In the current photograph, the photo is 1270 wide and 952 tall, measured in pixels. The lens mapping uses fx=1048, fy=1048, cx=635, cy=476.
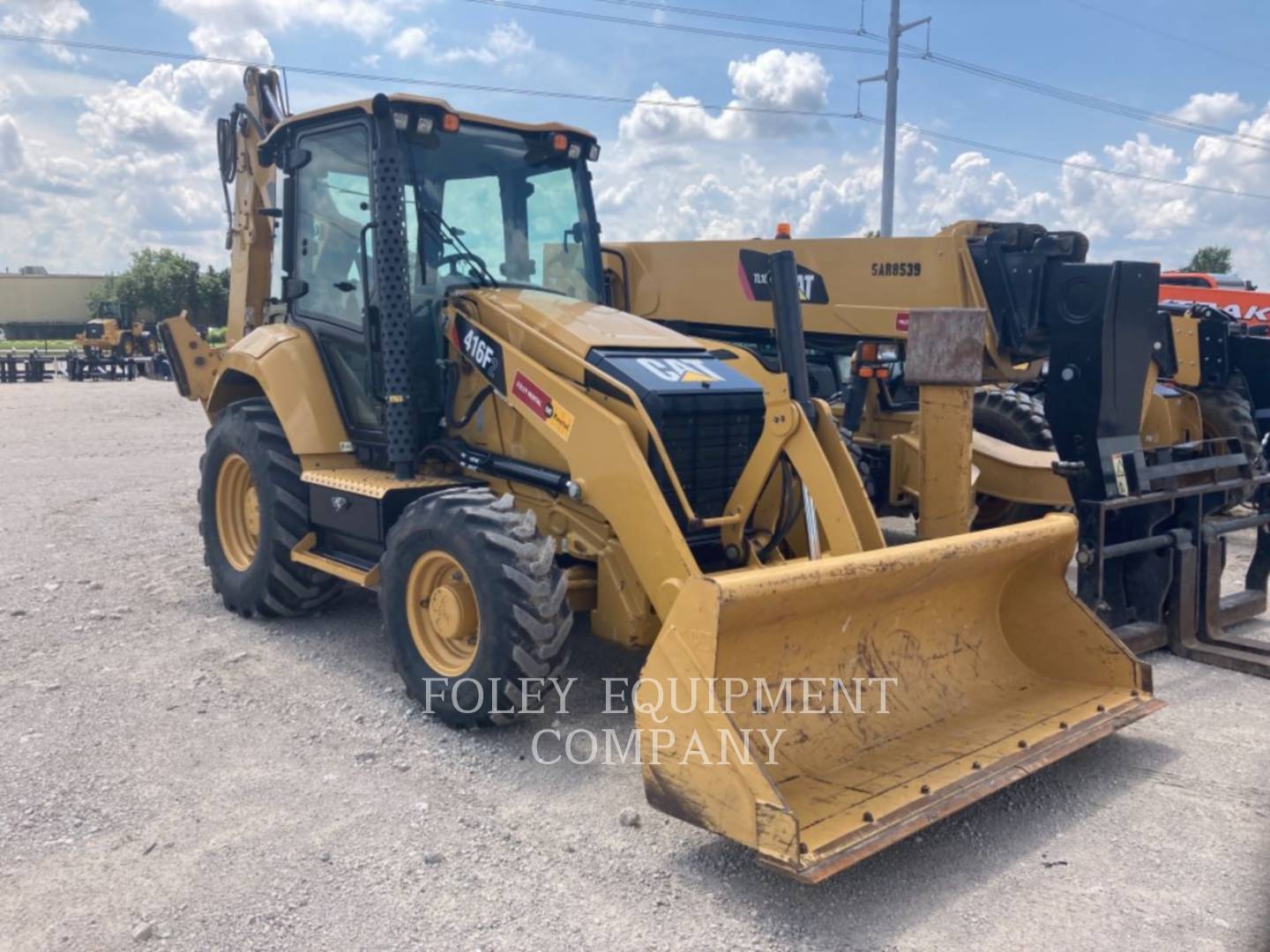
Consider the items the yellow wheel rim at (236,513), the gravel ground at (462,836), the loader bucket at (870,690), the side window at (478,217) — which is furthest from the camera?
the yellow wheel rim at (236,513)

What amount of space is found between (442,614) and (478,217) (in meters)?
2.28

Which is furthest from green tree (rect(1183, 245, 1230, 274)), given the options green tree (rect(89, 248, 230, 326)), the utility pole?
green tree (rect(89, 248, 230, 326))

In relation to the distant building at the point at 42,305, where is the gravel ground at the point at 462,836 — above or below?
below

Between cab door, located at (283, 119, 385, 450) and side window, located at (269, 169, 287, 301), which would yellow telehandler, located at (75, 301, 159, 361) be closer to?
side window, located at (269, 169, 287, 301)

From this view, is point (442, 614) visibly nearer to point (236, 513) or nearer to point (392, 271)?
point (392, 271)

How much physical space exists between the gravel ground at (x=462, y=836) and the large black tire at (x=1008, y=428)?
87.7 inches

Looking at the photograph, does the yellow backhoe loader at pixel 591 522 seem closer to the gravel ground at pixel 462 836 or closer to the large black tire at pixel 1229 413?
the gravel ground at pixel 462 836

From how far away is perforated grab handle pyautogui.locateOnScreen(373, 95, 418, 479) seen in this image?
17.2 ft

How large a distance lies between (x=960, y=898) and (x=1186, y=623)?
328 cm

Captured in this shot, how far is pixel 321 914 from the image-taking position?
10.7 feet

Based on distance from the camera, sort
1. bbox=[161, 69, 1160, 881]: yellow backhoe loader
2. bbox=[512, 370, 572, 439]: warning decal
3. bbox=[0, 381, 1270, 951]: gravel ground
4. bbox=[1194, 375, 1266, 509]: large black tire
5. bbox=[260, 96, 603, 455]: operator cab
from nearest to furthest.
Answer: bbox=[0, 381, 1270, 951]: gravel ground, bbox=[161, 69, 1160, 881]: yellow backhoe loader, bbox=[512, 370, 572, 439]: warning decal, bbox=[260, 96, 603, 455]: operator cab, bbox=[1194, 375, 1266, 509]: large black tire

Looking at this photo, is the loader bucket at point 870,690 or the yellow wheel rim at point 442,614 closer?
the loader bucket at point 870,690

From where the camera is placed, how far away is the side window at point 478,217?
5602 mm

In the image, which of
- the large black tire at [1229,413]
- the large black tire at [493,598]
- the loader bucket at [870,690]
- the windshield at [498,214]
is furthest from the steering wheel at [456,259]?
the large black tire at [1229,413]
